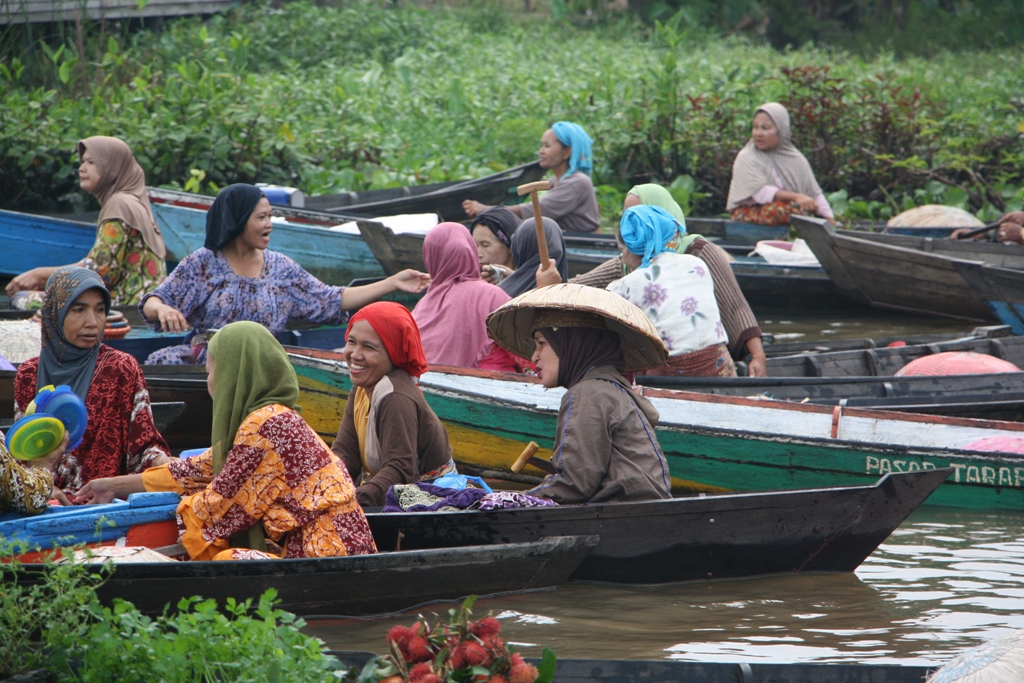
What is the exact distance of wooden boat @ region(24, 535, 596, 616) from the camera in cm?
363

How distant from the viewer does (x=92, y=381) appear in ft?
14.6

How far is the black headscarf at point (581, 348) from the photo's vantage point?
13.7 feet

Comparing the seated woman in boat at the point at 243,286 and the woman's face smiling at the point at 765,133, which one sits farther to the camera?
the woman's face smiling at the point at 765,133

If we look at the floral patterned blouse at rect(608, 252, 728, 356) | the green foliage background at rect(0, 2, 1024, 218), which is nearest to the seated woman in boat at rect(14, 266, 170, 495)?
the floral patterned blouse at rect(608, 252, 728, 356)

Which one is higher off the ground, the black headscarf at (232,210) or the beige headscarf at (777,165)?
the beige headscarf at (777,165)

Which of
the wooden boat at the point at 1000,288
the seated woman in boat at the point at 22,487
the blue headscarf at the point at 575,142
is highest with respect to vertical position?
the blue headscarf at the point at 575,142

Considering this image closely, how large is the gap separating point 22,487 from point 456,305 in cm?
257

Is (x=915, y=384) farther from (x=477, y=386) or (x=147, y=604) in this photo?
(x=147, y=604)

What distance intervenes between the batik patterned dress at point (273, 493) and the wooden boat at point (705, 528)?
0.35 m

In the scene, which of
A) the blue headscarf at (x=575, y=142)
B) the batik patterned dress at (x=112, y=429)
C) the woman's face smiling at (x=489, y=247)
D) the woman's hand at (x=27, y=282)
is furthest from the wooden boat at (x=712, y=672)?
the blue headscarf at (x=575, y=142)

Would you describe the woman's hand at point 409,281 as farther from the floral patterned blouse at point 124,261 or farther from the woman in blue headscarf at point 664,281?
the floral patterned blouse at point 124,261

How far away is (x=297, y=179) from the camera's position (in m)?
11.8

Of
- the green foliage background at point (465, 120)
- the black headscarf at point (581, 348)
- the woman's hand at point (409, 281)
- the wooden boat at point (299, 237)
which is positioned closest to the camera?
the black headscarf at point (581, 348)

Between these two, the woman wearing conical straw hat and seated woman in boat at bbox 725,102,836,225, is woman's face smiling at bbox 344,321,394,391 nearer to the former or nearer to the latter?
the woman wearing conical straw hat
